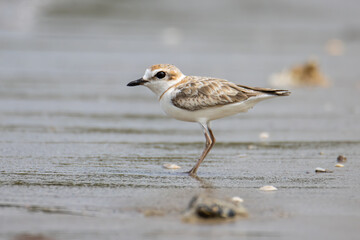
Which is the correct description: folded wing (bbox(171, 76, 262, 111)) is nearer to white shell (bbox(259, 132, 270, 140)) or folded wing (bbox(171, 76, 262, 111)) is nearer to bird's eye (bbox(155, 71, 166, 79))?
bird's eye (bbox(155, 71, 166, 79))

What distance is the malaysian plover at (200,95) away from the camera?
584cm

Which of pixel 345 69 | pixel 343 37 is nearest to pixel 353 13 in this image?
pixel 343 37

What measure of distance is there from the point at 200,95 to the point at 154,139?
1279mm

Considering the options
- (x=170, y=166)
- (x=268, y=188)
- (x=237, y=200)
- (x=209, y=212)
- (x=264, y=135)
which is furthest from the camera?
(x=264, y=135)

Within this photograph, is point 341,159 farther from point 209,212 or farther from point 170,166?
point 209,212

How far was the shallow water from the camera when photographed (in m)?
4.14

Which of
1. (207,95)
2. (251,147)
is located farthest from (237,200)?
(251,147)

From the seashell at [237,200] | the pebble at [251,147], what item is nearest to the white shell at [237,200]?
the seashell at [237,200]

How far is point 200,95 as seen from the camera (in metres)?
5.86

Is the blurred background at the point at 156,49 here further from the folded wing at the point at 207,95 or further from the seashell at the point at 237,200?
the seashell at the point at 237,200

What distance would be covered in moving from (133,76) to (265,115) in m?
3.12

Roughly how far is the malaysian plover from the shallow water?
0.46 metres

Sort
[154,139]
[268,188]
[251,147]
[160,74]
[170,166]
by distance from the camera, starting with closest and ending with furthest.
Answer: [268,188] < [170,166] < [160,74] < [251,147] < [154,139]

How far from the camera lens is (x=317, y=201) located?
4.65m
